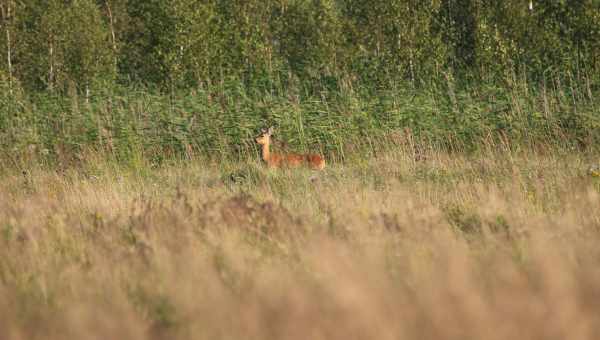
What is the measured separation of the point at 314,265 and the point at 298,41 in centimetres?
2505

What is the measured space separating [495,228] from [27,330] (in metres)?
2.91

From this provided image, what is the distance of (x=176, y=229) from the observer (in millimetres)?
4801

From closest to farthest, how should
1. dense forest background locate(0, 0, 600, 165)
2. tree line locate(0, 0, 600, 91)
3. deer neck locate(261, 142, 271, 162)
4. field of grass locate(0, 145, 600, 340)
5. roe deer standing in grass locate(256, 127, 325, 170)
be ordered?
field of grass locate(0, 145, 600, 340) < roe deer standing in grass locate(256, 127, 325, 170) < deer neck locate(261, 142, 271, 162) < dense forest background locate(0, 0, 600, 165) < tree line locate(0, 0, 600, 91)

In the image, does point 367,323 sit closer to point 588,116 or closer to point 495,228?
point 495,228

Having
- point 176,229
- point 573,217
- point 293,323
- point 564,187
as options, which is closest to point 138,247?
point 176,229

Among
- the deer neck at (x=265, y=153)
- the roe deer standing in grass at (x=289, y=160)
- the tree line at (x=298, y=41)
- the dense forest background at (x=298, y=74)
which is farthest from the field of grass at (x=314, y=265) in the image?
the tree line at (x=298, y=41)

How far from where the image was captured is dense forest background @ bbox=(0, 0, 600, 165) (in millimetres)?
11094

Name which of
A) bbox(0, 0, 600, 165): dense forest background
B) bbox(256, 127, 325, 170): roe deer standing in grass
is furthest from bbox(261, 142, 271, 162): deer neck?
bbox(0, 0, 600, 165): dense forest background

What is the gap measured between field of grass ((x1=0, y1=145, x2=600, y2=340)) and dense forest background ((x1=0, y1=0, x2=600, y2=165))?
4268mm

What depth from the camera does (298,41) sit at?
2812 centimetres

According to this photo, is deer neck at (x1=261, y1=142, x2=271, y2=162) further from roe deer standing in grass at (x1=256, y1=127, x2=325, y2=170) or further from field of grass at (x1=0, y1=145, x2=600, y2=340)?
field of grass at (x1=0, y1=145, x2=600, y2=340)

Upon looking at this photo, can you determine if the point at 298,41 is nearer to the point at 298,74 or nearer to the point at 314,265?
the point at 298,74

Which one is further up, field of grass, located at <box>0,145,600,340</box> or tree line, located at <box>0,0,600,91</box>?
tree line, located at <box>0,0,600,91</box>

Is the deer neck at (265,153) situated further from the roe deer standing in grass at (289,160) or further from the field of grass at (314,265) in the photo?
the field of grass at (314,265)
